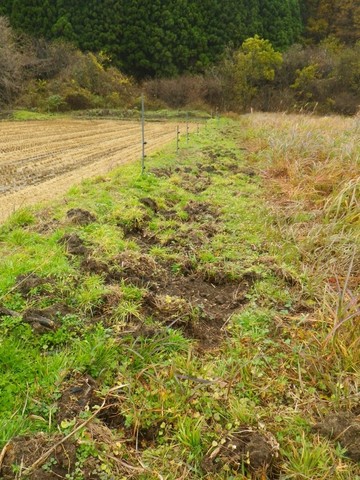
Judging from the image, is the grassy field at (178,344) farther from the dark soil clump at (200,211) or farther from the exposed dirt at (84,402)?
the dark soil clump at (200,211)

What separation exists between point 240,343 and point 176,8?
35.6 meters

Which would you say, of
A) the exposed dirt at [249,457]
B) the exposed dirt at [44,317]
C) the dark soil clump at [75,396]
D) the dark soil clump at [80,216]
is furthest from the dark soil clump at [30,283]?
the exposed dirt at [249,457]

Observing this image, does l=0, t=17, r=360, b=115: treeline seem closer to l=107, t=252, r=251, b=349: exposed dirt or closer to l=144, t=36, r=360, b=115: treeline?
l=144, t=36, r=360, b=115: treeline

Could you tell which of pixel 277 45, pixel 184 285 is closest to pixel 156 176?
pixel 184 285

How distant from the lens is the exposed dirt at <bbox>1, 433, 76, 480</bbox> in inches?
64.7

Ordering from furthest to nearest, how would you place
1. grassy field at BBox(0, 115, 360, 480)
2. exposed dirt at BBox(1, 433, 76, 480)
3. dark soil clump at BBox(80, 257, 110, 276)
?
dark soil clump at BBox(80, 257, 110, 276)
grassy field at BBox(0, 115, 360, 480)
exposed dirt at BBox(1, 433, 76, 480)

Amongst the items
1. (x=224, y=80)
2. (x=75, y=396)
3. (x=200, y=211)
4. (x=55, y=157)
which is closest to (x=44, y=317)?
(x=75, y=396)

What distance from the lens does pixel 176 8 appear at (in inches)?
1250

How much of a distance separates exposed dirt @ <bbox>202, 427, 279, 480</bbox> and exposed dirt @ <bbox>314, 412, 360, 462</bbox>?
282mm

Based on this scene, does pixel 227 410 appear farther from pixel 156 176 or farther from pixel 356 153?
pixel 156 176

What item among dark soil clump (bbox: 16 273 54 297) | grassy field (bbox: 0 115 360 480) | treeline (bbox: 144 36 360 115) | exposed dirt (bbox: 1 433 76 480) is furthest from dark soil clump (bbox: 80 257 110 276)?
treeline (bbox: 144 36 360 115)

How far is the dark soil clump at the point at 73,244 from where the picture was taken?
347cm

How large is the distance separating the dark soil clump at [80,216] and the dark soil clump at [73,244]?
48 centimetres

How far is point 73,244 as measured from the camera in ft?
11.7
